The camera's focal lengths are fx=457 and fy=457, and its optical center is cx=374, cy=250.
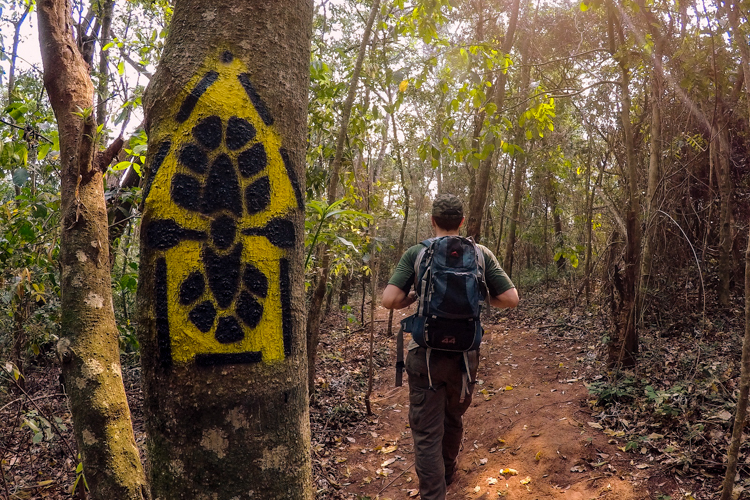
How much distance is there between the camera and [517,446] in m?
4.49

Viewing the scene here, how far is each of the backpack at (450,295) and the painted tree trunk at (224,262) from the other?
189 cm

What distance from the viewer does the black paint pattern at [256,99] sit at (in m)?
1.20

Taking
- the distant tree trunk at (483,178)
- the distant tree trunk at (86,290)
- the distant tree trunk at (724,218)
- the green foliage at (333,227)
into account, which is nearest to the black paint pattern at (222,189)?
the distant tree trunk at (86,290)

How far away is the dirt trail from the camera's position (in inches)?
149

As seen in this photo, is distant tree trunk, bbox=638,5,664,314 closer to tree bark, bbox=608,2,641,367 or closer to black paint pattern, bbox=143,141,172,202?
tree bark, bbox=608,2,641,367

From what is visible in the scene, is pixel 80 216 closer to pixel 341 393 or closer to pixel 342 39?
pixel 341 393

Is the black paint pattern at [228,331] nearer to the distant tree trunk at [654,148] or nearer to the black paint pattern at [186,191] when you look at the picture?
the black paint pattern at [186,191]

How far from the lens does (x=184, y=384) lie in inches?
43.1

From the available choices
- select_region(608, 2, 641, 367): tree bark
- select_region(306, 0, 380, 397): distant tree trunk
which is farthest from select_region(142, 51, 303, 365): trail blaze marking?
select_region(608, 2, 641, 367): tree bark

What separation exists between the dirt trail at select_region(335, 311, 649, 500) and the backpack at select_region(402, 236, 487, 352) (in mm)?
1643

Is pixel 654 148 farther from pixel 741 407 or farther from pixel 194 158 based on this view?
pixel 194 158

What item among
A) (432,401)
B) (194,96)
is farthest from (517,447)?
(194,96)

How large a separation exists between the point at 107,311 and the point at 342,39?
1561cm

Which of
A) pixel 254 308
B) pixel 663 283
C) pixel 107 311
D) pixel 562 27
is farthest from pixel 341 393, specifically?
pixel 562 27
